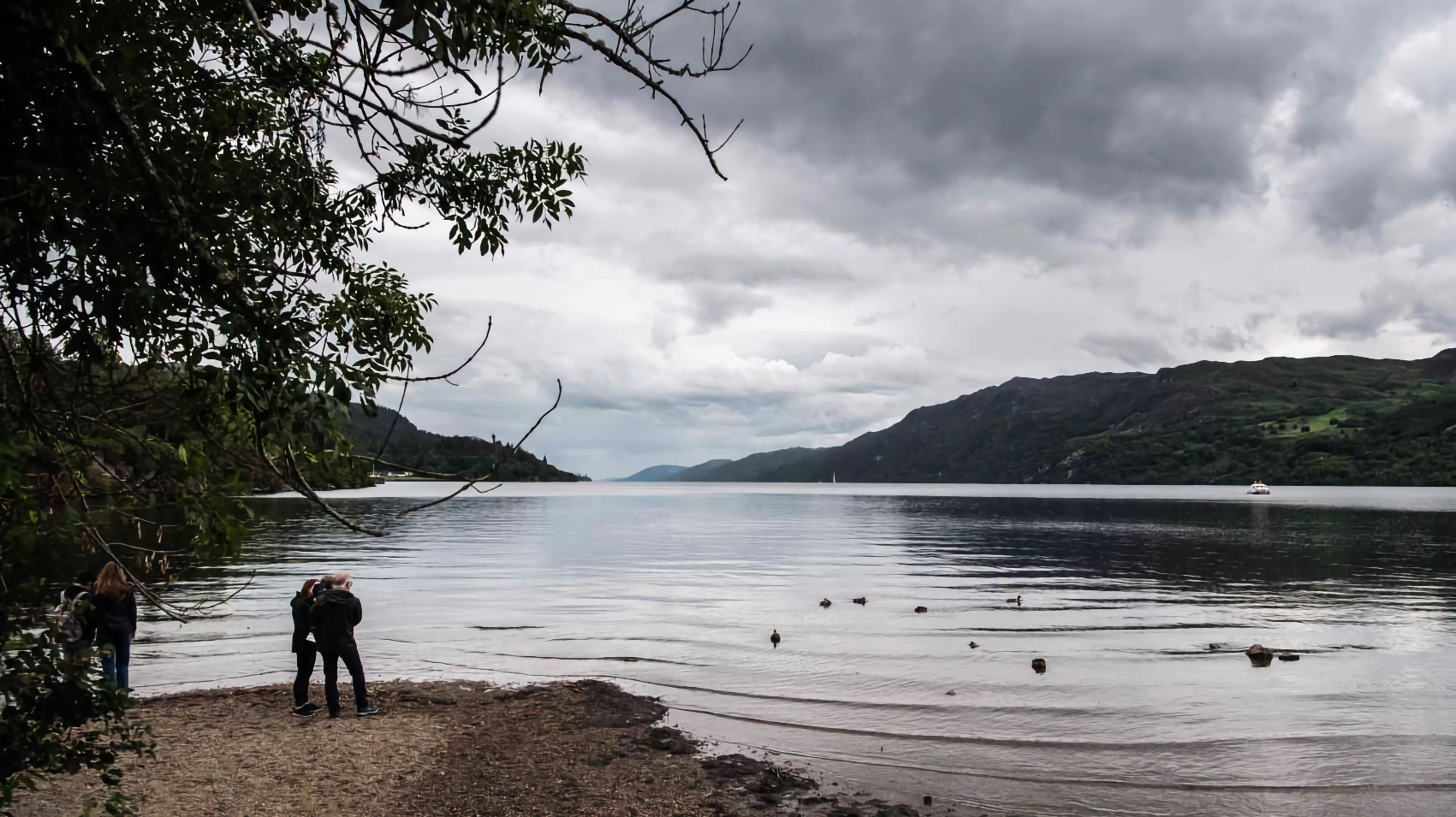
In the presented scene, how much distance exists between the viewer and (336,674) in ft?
51.2

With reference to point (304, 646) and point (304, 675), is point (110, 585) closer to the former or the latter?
point (304, 646)

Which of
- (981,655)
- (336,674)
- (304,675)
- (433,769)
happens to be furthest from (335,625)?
(981,655)

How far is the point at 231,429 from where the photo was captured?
17.5 feet

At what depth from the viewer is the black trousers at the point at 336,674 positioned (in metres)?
15.5

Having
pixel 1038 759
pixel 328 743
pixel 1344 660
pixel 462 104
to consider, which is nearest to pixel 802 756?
pixel 1038 759

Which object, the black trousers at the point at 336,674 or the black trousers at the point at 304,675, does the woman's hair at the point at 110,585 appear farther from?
the black trousers at the point at 336,674

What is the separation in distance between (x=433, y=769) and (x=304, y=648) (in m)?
4.26

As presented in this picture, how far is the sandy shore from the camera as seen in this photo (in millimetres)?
11750

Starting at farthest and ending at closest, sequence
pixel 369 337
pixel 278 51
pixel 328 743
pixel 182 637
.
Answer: pixel 182 637 → pixel 328 743 → pixel 369 337 → pixel 278 51

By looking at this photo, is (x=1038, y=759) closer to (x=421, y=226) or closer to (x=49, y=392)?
(x=421, y=226)

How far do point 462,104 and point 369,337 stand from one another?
200 centimetres

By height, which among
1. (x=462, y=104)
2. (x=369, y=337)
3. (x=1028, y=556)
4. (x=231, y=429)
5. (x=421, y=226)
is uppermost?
(x=462, y=104)

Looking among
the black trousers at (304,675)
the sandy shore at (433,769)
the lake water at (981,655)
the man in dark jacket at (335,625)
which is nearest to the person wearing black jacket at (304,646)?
the black trousers at (304,675)

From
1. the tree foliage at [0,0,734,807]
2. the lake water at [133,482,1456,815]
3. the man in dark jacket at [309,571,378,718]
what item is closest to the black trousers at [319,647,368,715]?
the man in dark jacket at [309,571,378,718]
